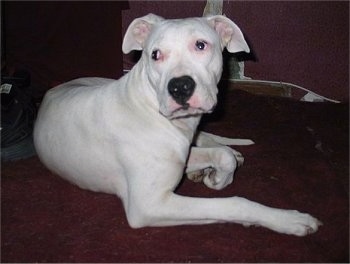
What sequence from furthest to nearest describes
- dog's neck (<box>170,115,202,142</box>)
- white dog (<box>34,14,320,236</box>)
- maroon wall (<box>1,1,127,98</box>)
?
maroon wall (<box>1,1,127,98</box>)
dog's neck (<box>170,115,202,142</box>)
white dog (<box>34,14,320,236</box>)

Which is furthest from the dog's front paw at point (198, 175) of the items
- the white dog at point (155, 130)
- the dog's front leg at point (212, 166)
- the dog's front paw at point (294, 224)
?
the dog's front paw at point (294, 224)

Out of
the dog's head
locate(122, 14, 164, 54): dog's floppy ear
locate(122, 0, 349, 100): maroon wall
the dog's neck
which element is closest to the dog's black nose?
the dog's head

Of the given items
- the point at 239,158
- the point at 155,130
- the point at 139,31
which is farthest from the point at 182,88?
the point at 239,158

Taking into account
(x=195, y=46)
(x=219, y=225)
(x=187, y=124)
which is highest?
(x=195, y=46)

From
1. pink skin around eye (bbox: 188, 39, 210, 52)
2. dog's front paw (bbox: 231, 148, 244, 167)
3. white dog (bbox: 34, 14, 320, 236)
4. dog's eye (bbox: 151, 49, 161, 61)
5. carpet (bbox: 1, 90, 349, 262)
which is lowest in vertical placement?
carpet (bbox: 1, 90, 349, 262)

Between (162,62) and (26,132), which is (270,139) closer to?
(162,62)

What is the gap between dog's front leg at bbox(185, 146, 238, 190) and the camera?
2678 mm

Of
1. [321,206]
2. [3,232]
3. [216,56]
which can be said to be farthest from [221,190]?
[3,232]

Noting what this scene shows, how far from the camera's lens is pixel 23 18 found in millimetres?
3580

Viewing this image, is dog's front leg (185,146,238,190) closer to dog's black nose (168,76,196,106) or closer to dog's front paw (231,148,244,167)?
dog's front paw (231,148,244,167)

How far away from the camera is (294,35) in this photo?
12.8 ft

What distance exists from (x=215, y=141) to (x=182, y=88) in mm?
1190

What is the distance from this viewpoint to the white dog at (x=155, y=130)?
2186 mm

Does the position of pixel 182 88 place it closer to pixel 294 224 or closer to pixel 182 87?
pixel 182 87
